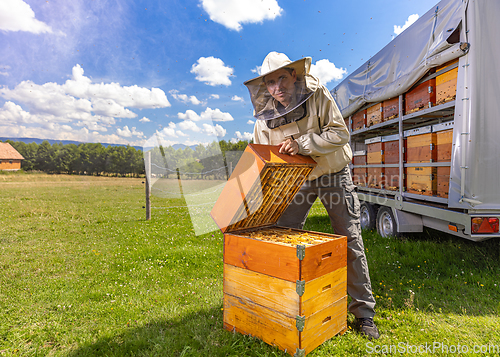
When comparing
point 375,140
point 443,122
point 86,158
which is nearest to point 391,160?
point 375,140

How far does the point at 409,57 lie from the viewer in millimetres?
4660

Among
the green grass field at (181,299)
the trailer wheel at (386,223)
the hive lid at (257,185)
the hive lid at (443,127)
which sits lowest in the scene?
the green grass field at (181,299)

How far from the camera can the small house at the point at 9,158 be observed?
36.1m

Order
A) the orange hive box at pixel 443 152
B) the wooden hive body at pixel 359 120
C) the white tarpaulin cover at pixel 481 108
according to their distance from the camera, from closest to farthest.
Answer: the white tarpaulin cover at pixel 481 108 < the orange hive box at pixel 443 152 < the wooden hive body at pixel 359 120

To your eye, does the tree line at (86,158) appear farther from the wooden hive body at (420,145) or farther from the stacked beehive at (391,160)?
the wooden hive body at (420,145)

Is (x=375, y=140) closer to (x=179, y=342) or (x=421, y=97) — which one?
(x=421, y=97)

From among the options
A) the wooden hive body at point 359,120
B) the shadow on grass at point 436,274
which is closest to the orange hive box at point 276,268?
the shadow on grass at point 436,274

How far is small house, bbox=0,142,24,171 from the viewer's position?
36062 mm

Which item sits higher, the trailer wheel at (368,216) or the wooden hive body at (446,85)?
the wooden hive body at (446,85)

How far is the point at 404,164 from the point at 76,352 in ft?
17.5

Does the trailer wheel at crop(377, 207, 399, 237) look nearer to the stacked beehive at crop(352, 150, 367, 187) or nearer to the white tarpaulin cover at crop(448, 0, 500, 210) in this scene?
the stacked beehive at crop(352, 150, 367, 187)

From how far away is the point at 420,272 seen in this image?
4125 mm

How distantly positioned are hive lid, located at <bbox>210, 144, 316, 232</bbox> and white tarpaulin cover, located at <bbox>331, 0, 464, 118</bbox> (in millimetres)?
3063

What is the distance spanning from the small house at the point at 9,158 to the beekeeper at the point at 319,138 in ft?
151
